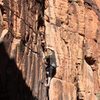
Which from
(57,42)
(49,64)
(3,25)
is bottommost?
(49,64)

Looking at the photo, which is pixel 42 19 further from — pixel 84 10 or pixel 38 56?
pixel 84 10

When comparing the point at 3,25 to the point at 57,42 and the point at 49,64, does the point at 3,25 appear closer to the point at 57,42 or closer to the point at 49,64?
the point at 49,64

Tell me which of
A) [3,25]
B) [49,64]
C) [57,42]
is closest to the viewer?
[3,25]

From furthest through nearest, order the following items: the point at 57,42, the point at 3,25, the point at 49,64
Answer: the point at 57,42 < the point at 49,64 < the point at 3,25

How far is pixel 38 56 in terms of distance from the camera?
1002 cm

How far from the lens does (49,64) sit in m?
10.4

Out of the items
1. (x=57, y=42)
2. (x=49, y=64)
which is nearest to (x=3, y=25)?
(x=49, y=64)

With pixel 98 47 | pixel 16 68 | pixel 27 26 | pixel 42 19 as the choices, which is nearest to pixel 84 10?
pixel 98 47

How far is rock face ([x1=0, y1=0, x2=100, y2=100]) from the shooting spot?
867 cm

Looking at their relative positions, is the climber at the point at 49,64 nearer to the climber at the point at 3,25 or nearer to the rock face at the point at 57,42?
the rock face at the point at 57,42

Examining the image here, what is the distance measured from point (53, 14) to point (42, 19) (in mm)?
665

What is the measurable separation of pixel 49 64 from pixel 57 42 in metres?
0.93

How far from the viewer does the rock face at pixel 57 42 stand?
28.5ft

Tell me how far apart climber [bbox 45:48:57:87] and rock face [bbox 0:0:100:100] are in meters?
0.09
